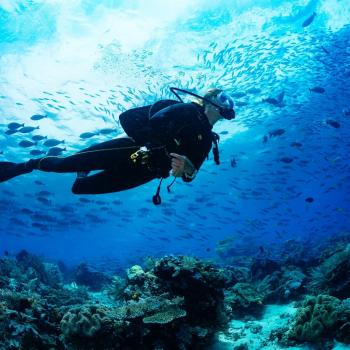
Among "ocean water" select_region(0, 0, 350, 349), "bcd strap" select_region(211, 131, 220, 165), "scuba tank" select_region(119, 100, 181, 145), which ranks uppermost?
"ocean water" select_region(0, 0, 350, 349)

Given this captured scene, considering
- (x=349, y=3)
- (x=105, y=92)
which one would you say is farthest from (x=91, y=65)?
(x=349, y=3)

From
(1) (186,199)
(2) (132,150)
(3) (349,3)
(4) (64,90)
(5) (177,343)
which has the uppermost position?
(1) (186,199)

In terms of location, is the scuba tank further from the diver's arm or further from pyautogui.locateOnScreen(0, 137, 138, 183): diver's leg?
the diver's arm

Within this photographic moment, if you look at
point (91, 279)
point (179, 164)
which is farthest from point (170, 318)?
point (91, 279)

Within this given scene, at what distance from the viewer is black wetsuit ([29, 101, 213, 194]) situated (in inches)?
168

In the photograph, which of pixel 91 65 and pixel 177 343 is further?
pixel 91 65

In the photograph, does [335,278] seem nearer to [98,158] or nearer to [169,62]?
[98,158]

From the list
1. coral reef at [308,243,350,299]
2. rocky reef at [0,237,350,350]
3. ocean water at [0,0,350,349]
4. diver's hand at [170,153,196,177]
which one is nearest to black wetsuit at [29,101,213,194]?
diver's hand at [170,153,196,177]

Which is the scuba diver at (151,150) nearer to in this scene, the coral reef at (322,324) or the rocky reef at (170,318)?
the rocky reef at (170,318)

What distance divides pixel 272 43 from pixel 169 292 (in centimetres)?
1763

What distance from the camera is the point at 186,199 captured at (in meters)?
47.9

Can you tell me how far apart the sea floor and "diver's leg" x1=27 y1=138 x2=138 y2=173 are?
355 centimetres

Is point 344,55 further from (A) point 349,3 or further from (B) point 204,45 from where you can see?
(B) point 204,45

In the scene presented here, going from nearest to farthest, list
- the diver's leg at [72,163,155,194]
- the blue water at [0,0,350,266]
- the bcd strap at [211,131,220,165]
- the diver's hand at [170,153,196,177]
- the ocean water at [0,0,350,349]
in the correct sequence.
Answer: the diver's hand at [170,153,196,177] < the bcd strap at [211,131,220,165] < the diver's leg at [72,163,155,194] < the ocean water at [0,0,350,349] < the blue water at [0,0,350,266]
